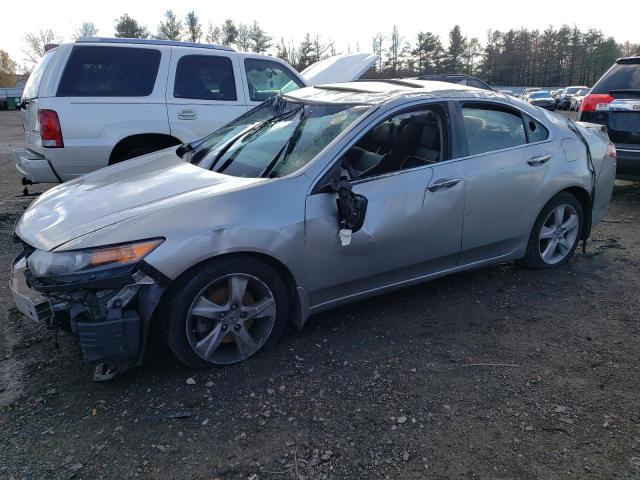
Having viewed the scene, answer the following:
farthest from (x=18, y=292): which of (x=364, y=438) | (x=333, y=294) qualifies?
(x=364, y=438)

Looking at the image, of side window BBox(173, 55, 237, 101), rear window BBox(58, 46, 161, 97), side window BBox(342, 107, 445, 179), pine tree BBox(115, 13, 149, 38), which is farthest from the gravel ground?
pine tree BBox(115, 13, 149, 38)

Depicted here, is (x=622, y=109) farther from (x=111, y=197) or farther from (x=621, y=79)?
(x=111, y=197)

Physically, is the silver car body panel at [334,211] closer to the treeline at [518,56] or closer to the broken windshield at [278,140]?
the broken windshield at [278,140]

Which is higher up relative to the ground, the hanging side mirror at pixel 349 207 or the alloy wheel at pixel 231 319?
the hanging side mirror at pixel 349 207

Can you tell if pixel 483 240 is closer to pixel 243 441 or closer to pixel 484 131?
pixel 484 131

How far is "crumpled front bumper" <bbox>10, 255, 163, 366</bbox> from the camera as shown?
2547mm

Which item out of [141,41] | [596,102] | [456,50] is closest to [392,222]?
[141,41]

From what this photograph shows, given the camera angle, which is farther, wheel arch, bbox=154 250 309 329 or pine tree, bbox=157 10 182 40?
pine tree, bbox=157 10 182 40

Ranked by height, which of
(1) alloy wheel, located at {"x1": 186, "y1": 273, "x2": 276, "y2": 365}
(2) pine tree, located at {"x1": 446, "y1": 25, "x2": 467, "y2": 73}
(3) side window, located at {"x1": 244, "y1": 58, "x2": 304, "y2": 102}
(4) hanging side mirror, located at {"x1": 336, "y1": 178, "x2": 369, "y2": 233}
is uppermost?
(2) pine tree, located at {"x1": 446, "y1": 25, "x2": 467, "y2": 73}

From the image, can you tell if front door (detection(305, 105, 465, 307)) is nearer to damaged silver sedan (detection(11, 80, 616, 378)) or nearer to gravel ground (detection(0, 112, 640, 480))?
damaged silver sedan (detection(11, 80, 616, 378))

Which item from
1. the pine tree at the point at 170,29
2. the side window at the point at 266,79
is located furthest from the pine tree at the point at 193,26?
the side window at the point at 266,79

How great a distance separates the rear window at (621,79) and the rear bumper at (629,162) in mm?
823

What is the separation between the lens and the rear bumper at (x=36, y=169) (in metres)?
5.41

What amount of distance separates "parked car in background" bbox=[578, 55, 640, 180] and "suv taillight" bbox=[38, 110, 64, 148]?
6516mm
